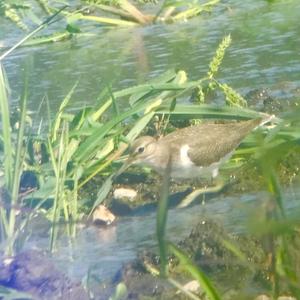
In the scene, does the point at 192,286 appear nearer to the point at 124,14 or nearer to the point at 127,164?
the point at 127,164

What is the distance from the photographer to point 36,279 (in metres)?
3.25

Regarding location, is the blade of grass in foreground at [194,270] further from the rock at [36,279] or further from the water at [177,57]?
the water at [177,57]

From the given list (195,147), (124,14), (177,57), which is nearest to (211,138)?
(195,147)

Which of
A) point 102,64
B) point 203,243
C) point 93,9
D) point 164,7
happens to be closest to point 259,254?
point 203,243

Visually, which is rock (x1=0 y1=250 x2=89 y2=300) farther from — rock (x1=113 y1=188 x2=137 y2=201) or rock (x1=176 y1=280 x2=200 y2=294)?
rock (x1=113 y1=188 x2=137 y2=201)

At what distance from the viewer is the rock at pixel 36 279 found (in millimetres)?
3193

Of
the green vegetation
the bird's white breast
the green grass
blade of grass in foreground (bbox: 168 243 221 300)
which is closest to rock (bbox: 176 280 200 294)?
the green grass

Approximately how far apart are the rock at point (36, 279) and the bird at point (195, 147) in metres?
2.33

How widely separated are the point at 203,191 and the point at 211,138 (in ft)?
2.16

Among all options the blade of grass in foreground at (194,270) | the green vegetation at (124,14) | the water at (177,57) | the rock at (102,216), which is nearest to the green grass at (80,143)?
the rock at (102,216)

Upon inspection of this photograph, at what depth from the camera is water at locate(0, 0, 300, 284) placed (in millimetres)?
7434

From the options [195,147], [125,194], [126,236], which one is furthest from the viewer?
[195,147]

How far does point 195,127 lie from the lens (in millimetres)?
6312

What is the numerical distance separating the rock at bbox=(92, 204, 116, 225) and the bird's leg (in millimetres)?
339
